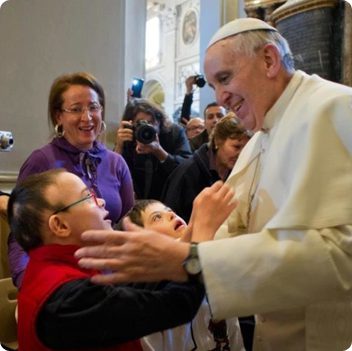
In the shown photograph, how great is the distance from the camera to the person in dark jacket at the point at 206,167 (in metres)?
2.55

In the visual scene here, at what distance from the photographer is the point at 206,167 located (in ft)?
8.68

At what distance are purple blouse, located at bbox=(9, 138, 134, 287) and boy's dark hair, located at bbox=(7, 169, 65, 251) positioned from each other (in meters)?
0.78

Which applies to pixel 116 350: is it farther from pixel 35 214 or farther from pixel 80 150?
pixel 80 150

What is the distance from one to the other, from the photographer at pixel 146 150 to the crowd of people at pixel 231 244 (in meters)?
1.23

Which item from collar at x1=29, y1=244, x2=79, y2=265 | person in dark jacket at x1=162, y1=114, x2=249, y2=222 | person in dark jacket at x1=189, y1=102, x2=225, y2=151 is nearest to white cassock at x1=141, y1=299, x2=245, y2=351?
collar at x1=29, y1=244, x2=79, y2=265

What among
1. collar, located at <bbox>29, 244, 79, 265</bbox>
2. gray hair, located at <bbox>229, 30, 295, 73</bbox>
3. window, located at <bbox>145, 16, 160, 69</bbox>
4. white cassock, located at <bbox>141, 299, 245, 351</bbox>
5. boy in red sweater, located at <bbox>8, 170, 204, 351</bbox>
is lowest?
white cassock, located at <bbox>141, 299, 245, 351</bbox>

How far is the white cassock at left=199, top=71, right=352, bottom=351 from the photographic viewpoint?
1.13 meters

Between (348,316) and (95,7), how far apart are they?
339cm

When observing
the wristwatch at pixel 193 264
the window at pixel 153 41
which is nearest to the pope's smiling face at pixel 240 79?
the wristwatch at pixel 193 264

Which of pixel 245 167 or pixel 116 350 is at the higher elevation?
pixel 245 167

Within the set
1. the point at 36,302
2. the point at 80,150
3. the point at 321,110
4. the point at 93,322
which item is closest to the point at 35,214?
the point at 36,302

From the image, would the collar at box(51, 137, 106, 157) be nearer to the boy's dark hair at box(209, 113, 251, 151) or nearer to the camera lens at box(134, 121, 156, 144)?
the camera lens at box(134, 121, 156, 144)

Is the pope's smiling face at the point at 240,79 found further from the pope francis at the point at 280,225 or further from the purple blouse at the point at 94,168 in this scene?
the purple blouse at the point at 94,168

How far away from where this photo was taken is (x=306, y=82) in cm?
145
